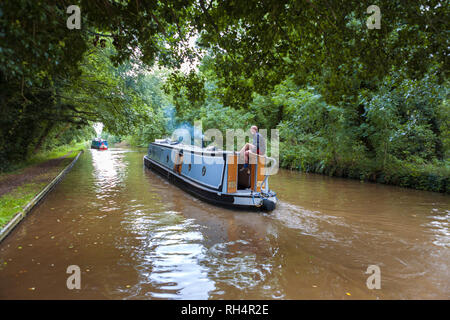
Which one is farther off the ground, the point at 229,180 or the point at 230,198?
the point at 229,180

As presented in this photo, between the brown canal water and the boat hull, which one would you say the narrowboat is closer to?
the boat hull

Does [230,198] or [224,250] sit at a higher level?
[230,198]

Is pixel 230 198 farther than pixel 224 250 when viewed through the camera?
Yes

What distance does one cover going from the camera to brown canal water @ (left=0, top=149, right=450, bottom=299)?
362 centimetres

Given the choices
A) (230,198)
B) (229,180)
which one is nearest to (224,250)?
(230,198)

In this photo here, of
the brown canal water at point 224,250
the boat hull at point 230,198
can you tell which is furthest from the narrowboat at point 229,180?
the brown canal water at point 224,250

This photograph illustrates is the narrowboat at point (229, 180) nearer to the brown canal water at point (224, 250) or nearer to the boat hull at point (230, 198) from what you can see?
the boat hull at point (230, 198)

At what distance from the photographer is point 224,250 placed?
16.2ft

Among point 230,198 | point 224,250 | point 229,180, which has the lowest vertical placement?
point 224,250

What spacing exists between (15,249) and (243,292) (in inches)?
156

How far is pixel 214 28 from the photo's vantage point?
521 centimetres

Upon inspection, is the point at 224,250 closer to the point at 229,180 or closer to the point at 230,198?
the point at 230,198
